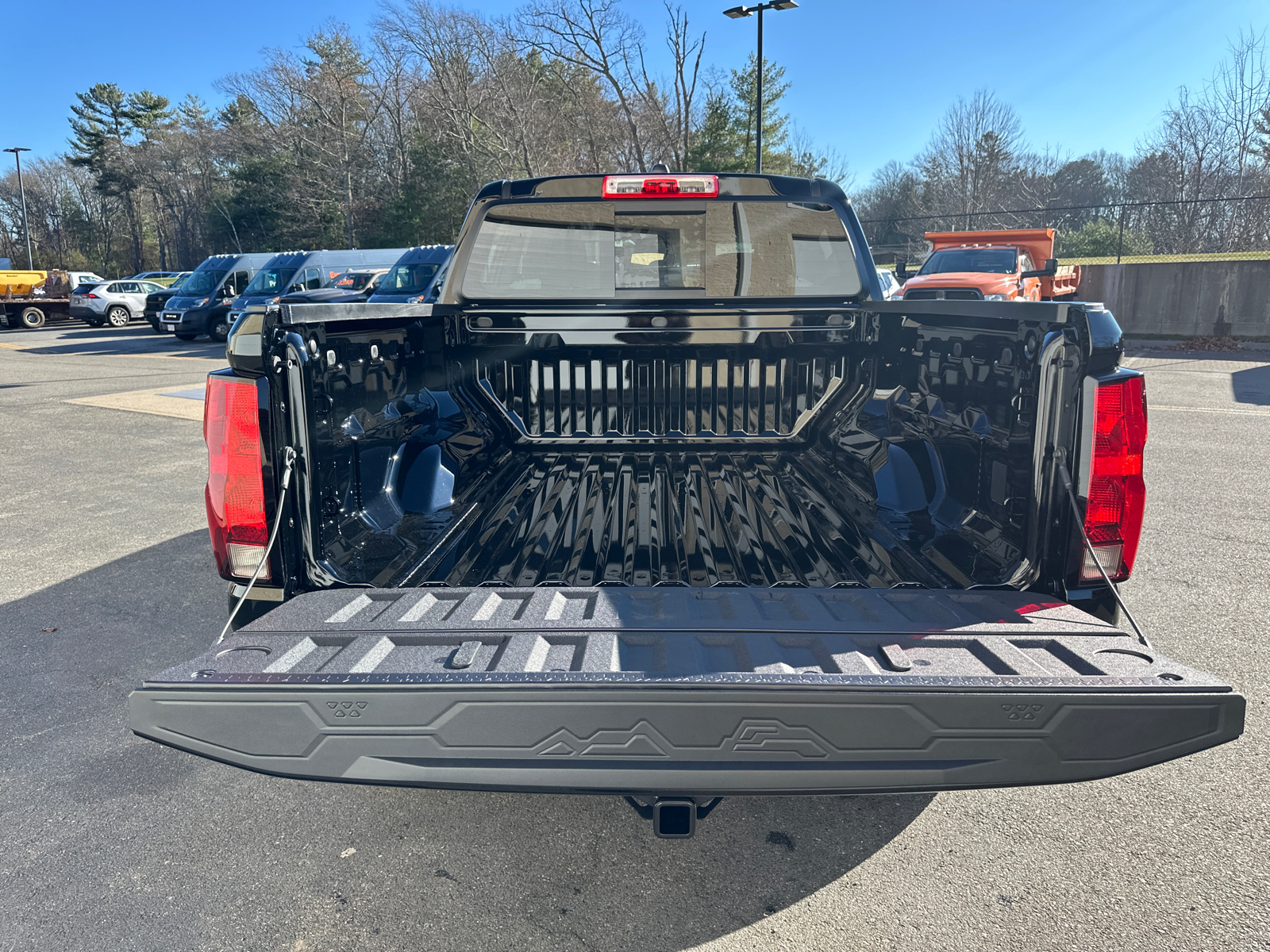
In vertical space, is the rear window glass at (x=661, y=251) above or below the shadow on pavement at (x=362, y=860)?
above

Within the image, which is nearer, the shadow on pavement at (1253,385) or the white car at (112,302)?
the shadow on pavement at (1253,385)

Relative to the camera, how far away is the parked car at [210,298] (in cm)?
2391

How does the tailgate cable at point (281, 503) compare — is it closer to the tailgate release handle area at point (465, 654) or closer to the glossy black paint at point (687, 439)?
the glossy black paint at point (687, 439)

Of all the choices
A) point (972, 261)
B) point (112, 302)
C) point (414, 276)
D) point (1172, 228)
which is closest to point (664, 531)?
point (414, 276)

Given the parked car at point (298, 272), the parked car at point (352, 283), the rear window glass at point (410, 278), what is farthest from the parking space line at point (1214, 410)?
the parked car at point (298, 272)

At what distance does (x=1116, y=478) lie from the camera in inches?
89.1

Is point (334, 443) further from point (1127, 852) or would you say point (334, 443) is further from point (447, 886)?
point (1127, 852)

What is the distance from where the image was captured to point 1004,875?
97.7 inches

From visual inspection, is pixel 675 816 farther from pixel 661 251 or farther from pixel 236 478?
pixel 661 251

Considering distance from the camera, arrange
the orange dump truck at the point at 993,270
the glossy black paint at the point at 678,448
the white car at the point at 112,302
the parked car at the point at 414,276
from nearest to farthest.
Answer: the glossy black paint at the point at 678,448 → the orange dump truck at the point at 993,270 → the parked car at the point at 414,276 → the white car at the point at 112,302

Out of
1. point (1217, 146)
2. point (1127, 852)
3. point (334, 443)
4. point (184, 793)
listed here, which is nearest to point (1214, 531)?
point (1127, 852)

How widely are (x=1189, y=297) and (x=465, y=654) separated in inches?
884

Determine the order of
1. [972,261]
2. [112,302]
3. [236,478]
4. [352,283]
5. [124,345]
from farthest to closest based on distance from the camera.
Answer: [112,302] < [124,345] < [352,283] < [972,261] < [236,478]

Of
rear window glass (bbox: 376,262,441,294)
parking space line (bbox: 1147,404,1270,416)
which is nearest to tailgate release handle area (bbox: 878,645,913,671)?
parking space line (bbox: 1147,404,1270,416)
